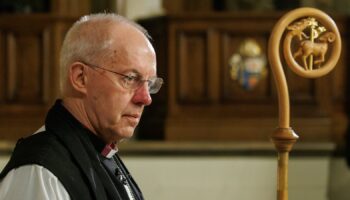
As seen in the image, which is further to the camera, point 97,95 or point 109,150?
point 109,150

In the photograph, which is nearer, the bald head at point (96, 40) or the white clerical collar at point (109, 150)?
the bald head at point (96, 40)

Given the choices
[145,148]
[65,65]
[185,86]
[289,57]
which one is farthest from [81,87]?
[185,86]

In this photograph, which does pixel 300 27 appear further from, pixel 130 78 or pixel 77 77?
pixel 77 77

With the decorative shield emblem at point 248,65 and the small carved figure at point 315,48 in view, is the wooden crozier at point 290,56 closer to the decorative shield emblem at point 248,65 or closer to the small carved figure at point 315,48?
the small carved figure at point 315,48

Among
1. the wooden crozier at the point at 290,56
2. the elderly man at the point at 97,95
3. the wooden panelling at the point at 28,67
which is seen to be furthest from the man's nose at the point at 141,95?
the wooden panelling at the point at 28,67

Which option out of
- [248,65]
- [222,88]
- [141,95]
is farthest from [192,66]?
[141,95]

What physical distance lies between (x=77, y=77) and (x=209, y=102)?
3852 millimetres

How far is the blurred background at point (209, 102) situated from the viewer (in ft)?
17.5

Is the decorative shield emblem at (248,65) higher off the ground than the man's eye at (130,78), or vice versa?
the man's eye at (130,78)

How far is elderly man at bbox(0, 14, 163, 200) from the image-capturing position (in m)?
1.94

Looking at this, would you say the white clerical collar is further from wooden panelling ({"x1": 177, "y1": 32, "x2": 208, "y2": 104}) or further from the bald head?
wooden panelling ({"x1": 177, "y1": 32, "x2": 208, "y2": 104})

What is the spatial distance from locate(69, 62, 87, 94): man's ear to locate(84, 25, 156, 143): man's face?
0.01 m

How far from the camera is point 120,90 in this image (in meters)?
2.01

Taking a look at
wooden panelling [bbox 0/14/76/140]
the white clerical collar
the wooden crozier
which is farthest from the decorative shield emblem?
the white clerical collar
